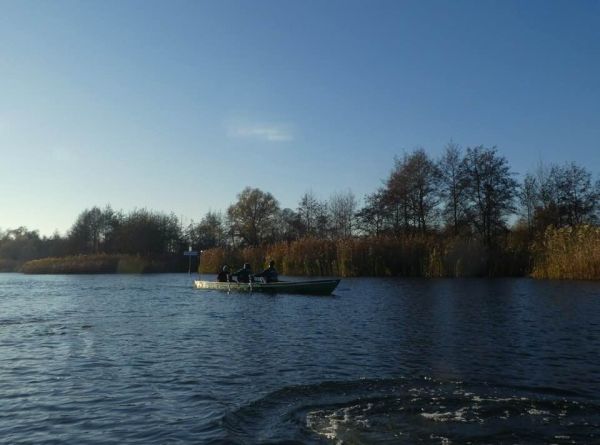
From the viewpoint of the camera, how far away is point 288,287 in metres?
29.6

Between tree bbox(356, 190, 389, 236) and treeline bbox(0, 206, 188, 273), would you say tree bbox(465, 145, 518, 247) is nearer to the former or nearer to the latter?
tree bbox(356, 190, 389, 236)

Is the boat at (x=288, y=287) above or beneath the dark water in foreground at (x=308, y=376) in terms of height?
above

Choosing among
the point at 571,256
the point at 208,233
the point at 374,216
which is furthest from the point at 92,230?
the point at 571,256

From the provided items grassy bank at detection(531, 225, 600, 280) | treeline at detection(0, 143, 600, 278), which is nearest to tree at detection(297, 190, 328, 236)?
treeline at detection(0, 143, 600, 278)

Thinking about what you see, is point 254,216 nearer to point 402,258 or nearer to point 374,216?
point 374,216

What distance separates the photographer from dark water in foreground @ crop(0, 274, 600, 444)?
310 inches

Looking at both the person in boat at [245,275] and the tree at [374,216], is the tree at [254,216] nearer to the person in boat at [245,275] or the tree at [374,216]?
the tree at [374,216]

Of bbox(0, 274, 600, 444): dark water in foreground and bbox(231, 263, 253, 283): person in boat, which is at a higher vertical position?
bbox(231, 263, 253, 283): person in boat

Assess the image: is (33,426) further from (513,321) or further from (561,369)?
(513,321)

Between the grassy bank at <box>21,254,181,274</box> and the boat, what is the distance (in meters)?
37.8

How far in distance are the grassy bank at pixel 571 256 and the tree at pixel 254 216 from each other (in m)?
46.6

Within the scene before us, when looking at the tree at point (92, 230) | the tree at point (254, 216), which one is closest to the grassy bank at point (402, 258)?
the tree at point (254, 216)

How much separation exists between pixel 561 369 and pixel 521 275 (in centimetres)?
3220

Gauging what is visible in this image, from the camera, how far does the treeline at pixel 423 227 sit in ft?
136
